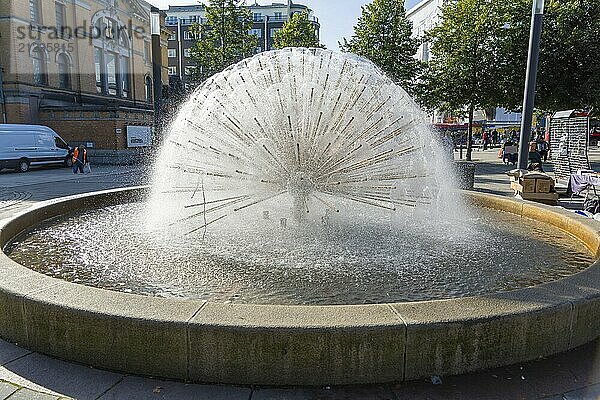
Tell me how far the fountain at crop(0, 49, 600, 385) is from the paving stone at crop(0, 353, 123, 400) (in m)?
0.09

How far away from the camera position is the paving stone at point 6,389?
344 centimetres

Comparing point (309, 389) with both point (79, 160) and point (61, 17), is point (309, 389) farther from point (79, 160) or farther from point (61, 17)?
point (61, 17)

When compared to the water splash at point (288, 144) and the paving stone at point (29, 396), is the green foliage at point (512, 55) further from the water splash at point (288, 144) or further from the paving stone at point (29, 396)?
the paving stone at point (29, 396)

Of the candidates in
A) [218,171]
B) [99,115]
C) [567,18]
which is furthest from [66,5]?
[218,171]

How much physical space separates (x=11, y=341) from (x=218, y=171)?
13.3ft

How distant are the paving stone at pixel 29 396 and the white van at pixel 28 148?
79.5 ft

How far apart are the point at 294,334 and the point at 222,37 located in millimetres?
39954

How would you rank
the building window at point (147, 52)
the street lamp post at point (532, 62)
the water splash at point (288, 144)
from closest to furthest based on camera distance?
the water splash at point (288, 144)
the street lamp post at point (532, 62)
the building window at point (147, 52)

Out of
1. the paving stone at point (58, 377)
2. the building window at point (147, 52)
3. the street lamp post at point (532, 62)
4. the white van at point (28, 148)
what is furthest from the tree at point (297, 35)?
the paving stone at point (58, 377)

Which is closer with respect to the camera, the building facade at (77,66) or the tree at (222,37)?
the building facade at (77,66)

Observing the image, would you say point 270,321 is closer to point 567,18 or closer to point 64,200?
point 64,200

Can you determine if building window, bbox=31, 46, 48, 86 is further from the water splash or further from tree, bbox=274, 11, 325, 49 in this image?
the water splash

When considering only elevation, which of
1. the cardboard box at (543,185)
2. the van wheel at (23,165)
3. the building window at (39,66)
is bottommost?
the van wheel at (23,165)

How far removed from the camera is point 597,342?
423 centimetres
